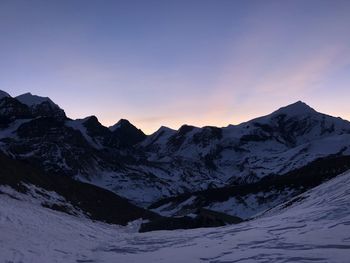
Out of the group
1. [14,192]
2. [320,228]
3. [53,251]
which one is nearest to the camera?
[320,228]

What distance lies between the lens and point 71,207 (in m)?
44.5

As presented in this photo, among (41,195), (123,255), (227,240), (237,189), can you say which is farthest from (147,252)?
(237,189)

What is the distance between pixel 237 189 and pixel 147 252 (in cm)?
10266

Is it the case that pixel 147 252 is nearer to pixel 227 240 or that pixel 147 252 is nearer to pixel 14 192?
pixel 227 240

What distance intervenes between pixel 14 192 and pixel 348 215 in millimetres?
26472

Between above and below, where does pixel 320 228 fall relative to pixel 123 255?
above

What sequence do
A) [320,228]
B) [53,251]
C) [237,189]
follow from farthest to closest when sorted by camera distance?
1. [237,189]
2. [53,251]
3. [320,228]

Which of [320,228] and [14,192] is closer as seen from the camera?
[320,228]

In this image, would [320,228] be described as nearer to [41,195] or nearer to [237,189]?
[41,195]

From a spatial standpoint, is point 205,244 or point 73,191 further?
point 73,191

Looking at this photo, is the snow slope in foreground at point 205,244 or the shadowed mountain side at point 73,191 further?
the shadowed mountain side at point 73,191

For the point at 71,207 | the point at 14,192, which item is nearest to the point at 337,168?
the point at 71,207

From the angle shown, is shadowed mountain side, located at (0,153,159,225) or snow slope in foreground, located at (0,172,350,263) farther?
shadowed mountain side, located at (0,153,159,225)

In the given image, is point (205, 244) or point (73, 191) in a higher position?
point (73, 191)
